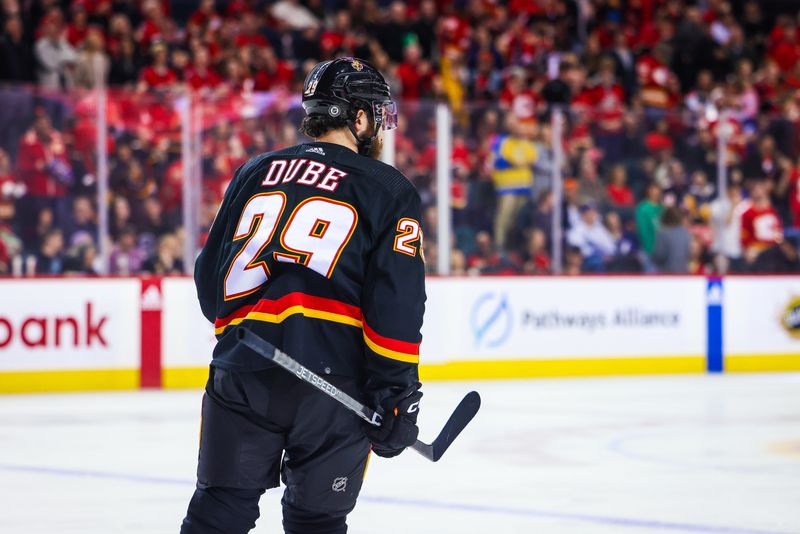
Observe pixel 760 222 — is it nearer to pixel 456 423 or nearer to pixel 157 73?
pixel 157 73

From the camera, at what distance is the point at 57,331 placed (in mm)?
10102

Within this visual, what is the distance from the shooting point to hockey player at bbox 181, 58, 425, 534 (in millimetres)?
3002

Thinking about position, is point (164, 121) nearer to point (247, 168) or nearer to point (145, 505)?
point (145, 505)

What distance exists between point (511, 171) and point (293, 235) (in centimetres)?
815

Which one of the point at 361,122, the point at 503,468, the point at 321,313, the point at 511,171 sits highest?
the point at 511,171

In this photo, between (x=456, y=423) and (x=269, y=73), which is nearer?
(x=456, y=423)

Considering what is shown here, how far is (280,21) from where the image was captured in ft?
48.0

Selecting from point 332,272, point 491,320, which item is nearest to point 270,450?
point 332,272

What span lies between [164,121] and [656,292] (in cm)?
466

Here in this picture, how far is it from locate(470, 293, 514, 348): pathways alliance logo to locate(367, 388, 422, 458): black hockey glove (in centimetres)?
837

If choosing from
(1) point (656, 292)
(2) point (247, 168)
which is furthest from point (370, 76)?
(1) point (656, 292)

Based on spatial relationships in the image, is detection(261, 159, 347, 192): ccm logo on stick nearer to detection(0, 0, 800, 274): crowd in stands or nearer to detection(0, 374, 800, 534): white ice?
detection(0, 374, 800, 534): white ice

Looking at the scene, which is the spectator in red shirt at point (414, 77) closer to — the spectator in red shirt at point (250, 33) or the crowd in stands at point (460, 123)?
the crowd in stands at point (460, 123)

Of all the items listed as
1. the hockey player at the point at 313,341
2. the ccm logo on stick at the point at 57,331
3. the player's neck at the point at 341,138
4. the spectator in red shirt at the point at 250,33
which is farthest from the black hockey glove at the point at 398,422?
the spectator in red shirt at the point at 250,33
